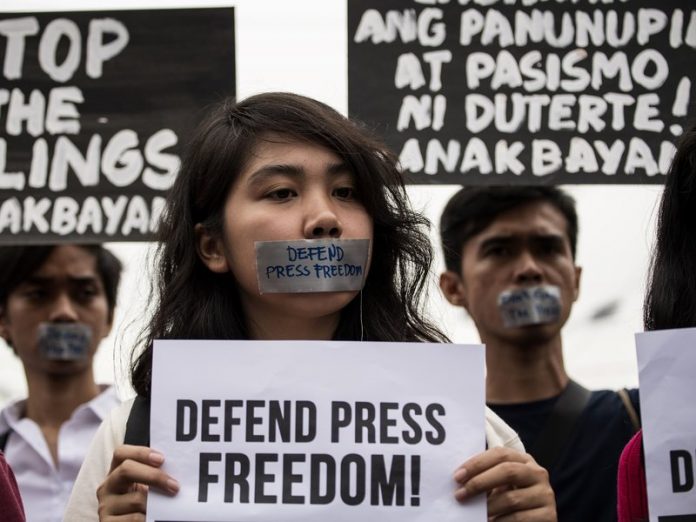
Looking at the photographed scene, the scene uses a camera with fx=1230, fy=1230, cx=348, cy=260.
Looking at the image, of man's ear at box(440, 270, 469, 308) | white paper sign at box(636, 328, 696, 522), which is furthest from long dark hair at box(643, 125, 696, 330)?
man's ear at box(440, 270, 469, 308)

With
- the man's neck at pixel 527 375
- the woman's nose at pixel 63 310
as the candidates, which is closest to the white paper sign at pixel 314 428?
the man's neck at pixel 527 375

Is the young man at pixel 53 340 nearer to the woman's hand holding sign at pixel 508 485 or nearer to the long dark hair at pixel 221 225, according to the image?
the long dark hair at pixel 221 225

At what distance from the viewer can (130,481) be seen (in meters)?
2.38

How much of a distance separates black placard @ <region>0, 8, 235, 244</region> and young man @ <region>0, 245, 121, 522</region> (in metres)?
1.01

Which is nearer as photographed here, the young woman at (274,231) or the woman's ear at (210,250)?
the young woman at (274,231)

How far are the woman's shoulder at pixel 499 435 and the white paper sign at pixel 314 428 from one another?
0.20m

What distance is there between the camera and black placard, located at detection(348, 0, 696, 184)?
12.5 ft

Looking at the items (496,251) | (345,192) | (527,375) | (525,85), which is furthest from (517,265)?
(345,192)

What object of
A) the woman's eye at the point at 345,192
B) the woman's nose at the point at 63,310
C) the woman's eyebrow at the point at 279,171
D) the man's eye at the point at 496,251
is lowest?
the woman's eye at the point at 345,192

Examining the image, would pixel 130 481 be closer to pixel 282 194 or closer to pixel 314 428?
pixel 314 428

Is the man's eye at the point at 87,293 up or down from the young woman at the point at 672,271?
up

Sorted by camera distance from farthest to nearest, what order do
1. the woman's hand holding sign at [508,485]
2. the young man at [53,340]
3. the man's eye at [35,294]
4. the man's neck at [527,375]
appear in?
the man's eye at [35,294], the young man at [53,340], the man's neck at [527,375], the woman's hand holding sign at [508,485]

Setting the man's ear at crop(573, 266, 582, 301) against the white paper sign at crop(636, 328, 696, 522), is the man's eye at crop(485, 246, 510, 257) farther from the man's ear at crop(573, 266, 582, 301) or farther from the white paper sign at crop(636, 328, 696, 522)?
the white paper sign at crop(636, 328, 696, 522)

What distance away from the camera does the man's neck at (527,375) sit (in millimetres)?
4449
